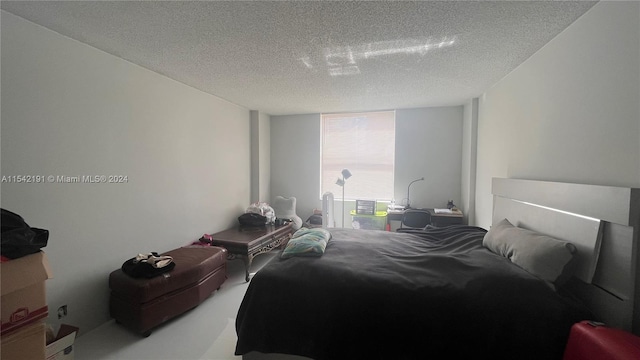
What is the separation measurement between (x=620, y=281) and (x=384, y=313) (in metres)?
1.23

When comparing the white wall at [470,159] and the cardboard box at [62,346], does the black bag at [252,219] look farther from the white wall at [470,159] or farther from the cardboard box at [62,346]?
the white wall at [470,159]

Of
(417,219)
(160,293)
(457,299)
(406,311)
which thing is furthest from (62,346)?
(417,219)

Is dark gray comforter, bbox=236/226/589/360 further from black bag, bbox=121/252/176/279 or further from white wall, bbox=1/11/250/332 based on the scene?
white wall, bbox=1/11/250/332

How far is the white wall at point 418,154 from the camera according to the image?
3.99 m

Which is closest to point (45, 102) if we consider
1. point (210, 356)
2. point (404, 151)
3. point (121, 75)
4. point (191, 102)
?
point (121, 75)

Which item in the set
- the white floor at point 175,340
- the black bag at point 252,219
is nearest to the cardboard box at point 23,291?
the white floor at point 175,340

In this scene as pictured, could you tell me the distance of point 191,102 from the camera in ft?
9.91

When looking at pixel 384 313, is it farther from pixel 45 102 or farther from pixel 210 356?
pixel 45 102

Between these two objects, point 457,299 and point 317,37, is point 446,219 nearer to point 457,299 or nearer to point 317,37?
point 457,299

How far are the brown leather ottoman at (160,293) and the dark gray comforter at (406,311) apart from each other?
0.87 meters

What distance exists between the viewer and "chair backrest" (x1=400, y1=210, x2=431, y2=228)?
3.32 m

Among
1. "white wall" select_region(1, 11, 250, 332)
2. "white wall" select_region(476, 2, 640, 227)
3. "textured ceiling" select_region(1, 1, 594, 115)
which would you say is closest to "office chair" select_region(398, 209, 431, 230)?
"white wall" select_region(476, 2, 640, 227)

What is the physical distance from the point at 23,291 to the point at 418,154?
4.49m

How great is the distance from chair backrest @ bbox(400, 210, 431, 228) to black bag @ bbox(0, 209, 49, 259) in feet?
11.4
